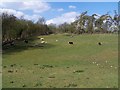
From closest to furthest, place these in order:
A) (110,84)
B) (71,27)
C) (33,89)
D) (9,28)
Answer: (33,89), (110,84), (9,28), (71,27)

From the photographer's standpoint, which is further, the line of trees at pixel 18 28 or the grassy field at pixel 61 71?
the line of trees at pixel 18 28

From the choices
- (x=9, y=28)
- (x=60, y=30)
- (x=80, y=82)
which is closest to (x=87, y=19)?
(x=60, y=30)

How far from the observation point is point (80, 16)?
12006 centimetres

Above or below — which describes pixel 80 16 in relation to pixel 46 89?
above

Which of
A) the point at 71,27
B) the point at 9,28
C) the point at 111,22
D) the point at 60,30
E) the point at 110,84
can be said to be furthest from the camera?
the point at 60,30

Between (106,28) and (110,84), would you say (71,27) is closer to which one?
(106,28)

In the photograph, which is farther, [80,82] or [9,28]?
[9,28]

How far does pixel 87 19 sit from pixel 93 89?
106 meters

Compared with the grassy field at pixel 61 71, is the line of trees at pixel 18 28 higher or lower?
higher

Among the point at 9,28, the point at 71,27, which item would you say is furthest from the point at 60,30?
the point at 9,28

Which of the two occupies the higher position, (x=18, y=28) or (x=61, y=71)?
(x=18, y=28)

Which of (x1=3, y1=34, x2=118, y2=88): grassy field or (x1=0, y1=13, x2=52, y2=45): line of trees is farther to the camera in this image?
(x1=0, y1=13, x2=52, y2=45): line of trees

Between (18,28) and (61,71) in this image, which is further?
(18,28)

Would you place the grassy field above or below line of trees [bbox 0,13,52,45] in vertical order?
below
